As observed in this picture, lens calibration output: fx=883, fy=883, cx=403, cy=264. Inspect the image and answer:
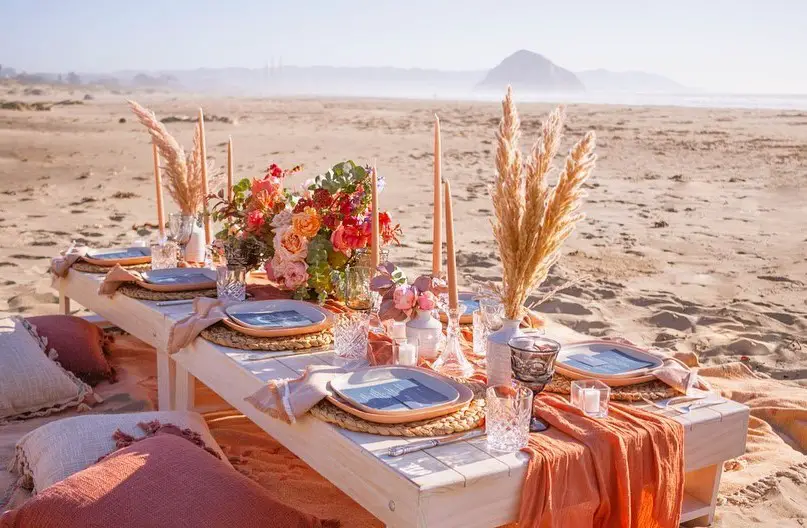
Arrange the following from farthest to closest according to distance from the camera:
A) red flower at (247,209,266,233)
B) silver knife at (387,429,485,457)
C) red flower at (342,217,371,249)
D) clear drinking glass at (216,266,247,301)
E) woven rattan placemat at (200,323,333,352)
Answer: red flower at (247,209,266,233) → clear drinking glass at (216,266,247,301) → red flower at (342,217,371,249) → woven rattan placemat at (200,323,333,352) → silver knife at (387,429,485,457)

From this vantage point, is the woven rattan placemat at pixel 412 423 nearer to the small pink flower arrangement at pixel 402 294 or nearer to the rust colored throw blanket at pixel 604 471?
the rust colored throw blanket at pixel 604 471

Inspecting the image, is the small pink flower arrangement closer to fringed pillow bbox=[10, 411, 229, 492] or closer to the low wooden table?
the low wooden table

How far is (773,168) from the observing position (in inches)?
535

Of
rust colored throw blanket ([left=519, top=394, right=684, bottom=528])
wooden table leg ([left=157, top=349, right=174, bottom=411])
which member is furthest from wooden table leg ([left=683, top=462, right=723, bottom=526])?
wooden table leg ([left=157, top=349, right=174, bottom=411])

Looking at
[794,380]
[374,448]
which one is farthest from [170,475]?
[794,380]

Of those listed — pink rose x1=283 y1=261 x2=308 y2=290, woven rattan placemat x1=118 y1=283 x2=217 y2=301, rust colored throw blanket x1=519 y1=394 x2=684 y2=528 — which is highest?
pink rose x1=283 y1=261 x2=308 y2=290

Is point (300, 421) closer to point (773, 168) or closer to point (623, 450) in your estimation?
point (623, 450)

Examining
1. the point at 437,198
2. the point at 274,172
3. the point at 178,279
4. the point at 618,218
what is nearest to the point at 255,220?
the point at 274,172

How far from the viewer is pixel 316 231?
3.71 m

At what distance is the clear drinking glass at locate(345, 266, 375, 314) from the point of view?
3.25 meters

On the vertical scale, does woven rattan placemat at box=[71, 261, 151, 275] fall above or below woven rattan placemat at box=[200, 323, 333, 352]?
below

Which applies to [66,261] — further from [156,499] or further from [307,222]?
[156,499]

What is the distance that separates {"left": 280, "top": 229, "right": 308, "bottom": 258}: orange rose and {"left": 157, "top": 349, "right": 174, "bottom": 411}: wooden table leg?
72 cm

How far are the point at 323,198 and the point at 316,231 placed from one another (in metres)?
0.14
